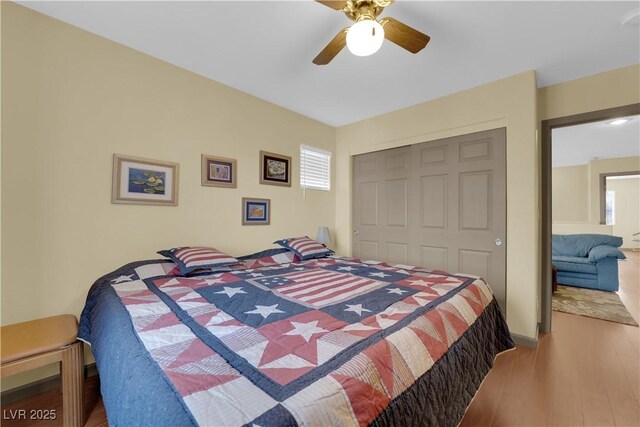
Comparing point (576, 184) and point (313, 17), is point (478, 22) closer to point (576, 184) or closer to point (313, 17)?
point (313, 17)

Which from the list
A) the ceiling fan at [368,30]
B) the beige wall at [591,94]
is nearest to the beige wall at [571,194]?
the beige wall at [591,94]

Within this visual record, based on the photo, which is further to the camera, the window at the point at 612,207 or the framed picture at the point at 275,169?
the window at the point at 612,207

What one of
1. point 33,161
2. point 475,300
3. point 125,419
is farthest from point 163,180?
point 475,300

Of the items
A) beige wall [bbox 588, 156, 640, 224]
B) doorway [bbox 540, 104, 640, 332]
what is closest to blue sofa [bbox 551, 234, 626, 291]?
doorway [bbox 540, 104, 640, 332]

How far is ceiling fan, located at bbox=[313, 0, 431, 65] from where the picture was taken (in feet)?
4.77

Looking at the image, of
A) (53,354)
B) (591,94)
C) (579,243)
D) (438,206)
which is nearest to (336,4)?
(438,206)

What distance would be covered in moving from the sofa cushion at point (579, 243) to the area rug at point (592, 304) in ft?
2.33

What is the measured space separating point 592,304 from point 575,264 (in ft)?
3.26

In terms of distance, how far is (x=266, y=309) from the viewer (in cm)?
140

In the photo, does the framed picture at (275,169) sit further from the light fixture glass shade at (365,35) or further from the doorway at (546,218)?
the doorway at (546,218)

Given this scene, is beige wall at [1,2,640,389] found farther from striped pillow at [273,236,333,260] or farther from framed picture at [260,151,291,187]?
striped pillow at [273,236,333,260]

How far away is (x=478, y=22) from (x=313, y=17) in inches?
46.5

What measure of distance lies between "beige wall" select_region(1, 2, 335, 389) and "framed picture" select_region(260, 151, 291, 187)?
1.34 feet

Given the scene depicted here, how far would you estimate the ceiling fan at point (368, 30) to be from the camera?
145 centimetres
